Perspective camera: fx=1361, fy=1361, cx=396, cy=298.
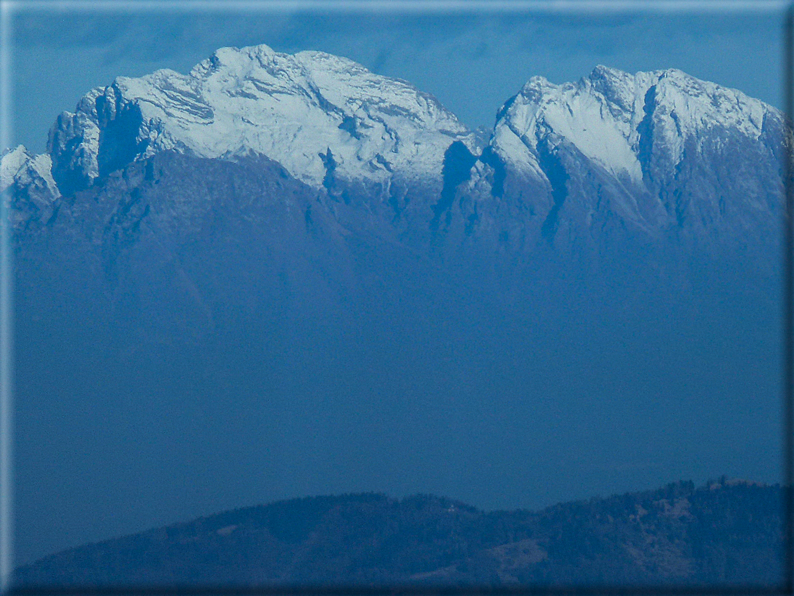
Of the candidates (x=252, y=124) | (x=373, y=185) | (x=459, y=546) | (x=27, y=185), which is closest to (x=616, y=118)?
(x=373, y=185)

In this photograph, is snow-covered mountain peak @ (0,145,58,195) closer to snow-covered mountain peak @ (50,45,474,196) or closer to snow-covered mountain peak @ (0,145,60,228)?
snow-covered mountain peak @ (0,145,60,228)

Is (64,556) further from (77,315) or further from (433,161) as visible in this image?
(433,161)

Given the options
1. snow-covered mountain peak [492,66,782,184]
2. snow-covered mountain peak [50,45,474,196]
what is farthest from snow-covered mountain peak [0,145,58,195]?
snow-covered mountain peak [492,66,782,184]

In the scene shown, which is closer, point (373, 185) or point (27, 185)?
point (27, 185)

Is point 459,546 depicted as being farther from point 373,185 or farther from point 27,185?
point 27,185


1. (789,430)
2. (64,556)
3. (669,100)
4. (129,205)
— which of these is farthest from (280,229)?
(789,430)

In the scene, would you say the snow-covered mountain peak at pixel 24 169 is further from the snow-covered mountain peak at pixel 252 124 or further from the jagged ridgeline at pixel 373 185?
the snow-covered mountain peak at pixel 252 124
